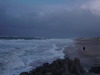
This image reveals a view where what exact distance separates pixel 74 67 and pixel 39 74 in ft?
6.53

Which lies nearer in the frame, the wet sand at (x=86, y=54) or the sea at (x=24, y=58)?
the sea at (x=24, y=58)

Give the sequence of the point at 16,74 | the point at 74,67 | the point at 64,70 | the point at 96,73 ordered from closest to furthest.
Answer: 1. the point at 64,70
2. the point at 74,67
3. the point at 96,73
4. the point at 16,74

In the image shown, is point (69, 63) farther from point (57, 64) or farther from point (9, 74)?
point (9, 74)

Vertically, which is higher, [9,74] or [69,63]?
[69,63]

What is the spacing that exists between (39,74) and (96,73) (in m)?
3.55

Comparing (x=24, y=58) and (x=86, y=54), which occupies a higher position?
(x=86, y=54)

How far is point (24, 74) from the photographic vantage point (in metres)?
10.8

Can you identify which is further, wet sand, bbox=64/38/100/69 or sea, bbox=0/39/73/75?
wet sand, bbox=64/38/100/69

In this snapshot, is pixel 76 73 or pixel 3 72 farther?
pixel 3 72

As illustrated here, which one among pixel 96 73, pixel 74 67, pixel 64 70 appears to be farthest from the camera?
pixel 96 73

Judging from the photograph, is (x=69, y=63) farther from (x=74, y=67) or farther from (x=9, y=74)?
(x=9, y=74)

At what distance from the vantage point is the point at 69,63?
42.6ft

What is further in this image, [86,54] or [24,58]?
[86,54]

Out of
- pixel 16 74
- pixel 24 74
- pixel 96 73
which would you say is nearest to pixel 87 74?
pixel 96 73
